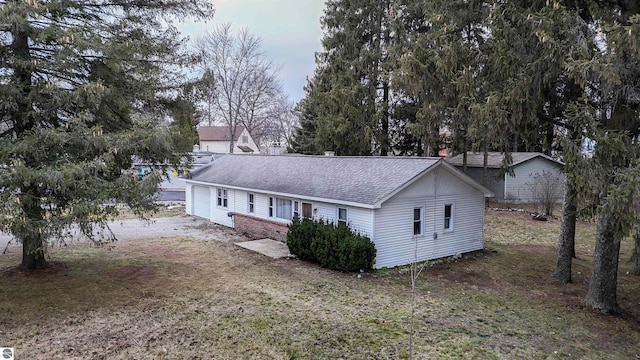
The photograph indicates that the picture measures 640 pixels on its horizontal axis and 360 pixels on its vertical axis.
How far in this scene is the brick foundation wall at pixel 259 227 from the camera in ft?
49.1

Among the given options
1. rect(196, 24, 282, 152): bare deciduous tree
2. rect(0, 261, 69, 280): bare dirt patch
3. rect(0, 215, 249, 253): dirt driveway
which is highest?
rect(196, 24, 282, 152): bare deciduous tree

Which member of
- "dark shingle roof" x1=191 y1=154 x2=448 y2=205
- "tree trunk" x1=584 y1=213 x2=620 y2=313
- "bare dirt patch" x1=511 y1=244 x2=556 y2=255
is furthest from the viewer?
"bare dirt patch" x1=511 y1=244 x2=556 y2=255

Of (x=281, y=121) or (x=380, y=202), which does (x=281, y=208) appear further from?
(x=281, y=121)

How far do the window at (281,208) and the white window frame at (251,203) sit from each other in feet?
4.05

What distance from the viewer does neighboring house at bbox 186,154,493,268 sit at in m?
11.8

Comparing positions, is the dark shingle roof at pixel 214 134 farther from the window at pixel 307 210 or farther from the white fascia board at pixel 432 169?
the white fascia board at pixel 432 169

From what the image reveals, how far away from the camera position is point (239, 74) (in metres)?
37.5

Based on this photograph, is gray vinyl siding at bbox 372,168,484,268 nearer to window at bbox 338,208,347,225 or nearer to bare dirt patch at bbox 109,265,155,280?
window at bbox 338,208,347,225

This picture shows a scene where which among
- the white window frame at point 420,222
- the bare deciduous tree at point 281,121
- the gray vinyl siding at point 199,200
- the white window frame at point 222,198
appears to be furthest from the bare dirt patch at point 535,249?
the bare deciduous tree at point 281,121

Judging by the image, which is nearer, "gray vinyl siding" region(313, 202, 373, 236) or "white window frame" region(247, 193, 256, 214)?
"gray vinyl siding" region(313, 202, 373, 236)

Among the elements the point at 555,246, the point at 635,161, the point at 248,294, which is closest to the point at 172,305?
the point at 248,294

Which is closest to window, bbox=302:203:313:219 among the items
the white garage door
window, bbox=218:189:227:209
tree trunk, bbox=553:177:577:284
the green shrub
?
the green shrub

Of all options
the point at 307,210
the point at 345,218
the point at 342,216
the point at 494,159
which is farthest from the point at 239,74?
the point at 345,218

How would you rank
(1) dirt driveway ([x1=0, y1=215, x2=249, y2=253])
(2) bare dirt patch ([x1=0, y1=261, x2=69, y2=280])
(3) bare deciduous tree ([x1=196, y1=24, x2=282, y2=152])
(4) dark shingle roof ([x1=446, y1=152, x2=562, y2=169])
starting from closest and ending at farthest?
(2) bare dirt patch ([x1=0, y1=261, x2=69, y2=280]) < (1) dirt driveway ([x1=0, y1=215, x2=249, y2=253]) < (4) dark shingle roof ([x1=446, y1=152, x2=562, y2=169]) < (3) bare deciduous tree ([x1=196, y1=24, x2=282, y2=152])
